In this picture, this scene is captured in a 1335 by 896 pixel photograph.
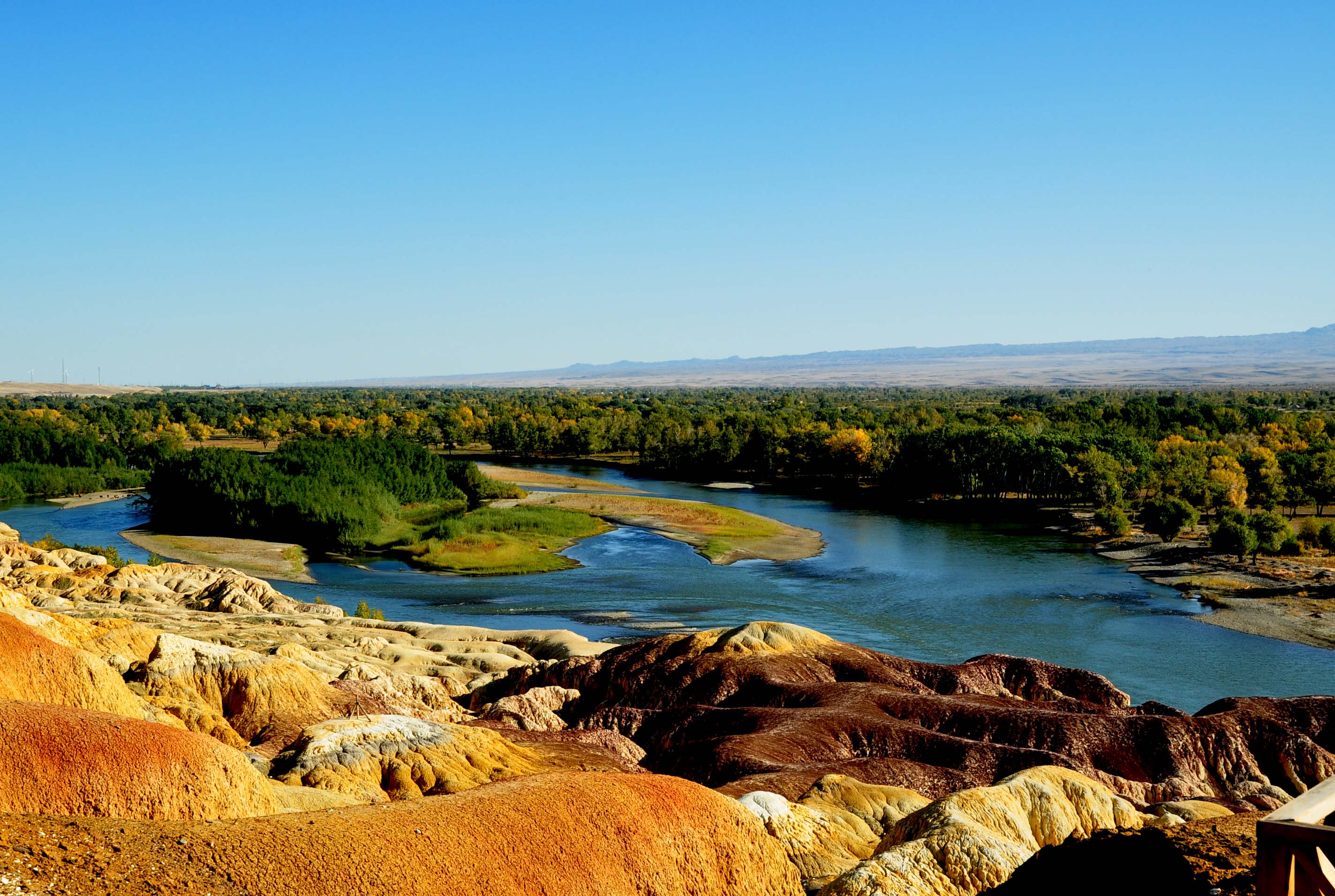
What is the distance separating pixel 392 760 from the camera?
1966 cm

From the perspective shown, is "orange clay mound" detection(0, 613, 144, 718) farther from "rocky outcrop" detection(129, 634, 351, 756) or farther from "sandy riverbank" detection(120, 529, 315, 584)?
"sandy riverbank" detection(120, 529, 315, 584)

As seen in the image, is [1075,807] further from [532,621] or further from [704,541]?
[704,541]

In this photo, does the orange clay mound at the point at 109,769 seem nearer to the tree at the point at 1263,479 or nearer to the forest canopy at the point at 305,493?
the forest canopy at the point at 305,493

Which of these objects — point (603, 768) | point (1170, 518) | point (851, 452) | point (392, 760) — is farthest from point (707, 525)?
point (392, 760)

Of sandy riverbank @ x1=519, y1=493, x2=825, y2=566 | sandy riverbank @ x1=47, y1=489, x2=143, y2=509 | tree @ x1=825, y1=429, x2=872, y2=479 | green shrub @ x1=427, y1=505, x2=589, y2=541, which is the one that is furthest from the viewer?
tree @ x1=825, y1=429, x2=872, y2=479

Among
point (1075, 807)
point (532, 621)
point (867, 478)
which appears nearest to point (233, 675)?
point (1075, 807)

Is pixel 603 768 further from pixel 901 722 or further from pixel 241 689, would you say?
pixel 241 689

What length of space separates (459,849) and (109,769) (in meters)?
4.55

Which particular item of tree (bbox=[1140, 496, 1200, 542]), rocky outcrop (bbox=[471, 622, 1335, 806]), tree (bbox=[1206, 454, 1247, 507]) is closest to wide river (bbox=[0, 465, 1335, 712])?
tree (bbox=[1140, 496, 1200, 542])

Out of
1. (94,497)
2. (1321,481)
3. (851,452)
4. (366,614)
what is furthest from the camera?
(851,452)

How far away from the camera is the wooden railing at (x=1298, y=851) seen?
7.73 metres

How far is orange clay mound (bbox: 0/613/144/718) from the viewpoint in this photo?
19016 mm

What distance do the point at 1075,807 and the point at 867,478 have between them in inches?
4266

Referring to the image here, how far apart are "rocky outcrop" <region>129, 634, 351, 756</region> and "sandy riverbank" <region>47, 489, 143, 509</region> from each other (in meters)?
86.3
